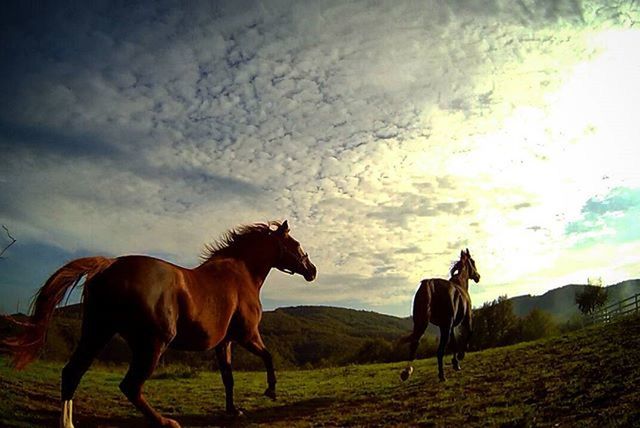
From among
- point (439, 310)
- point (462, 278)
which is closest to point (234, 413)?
point (439, 310)

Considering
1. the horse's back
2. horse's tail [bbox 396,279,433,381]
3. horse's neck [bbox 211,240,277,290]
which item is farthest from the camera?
horse's tail [bbox 396,279,433,381]

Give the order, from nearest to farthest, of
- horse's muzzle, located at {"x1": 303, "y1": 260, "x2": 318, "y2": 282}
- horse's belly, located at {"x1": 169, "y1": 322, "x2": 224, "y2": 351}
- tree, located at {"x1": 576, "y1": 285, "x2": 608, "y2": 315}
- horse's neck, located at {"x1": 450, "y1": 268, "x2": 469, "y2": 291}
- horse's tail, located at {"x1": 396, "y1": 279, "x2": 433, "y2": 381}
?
horse's belly, located at {"x1": 169, "y1": 322, "x2": 224, "y2": 351} → horse's muzzle, located at {"x1": 303, "y1": 260, "x2": 318, "y2": 282} → horse's tail, located at {"x1": 396, "y1": 279, "x2": 433, "y2": 381} → horse's neck, located at {"x1": 450, "y1": 268, "x2": 469, "y2": 291} → tree, located at {"x1": 576, "y1": 285, "x2": 608, "y2": 315}

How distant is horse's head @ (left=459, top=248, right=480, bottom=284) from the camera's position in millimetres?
15727

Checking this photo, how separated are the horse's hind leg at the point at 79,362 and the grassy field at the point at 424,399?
0.92 meters

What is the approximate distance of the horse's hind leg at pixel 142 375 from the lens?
572 cm

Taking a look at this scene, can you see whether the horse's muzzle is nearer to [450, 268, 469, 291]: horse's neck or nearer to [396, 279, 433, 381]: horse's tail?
[396, 279, 433, 381]: horse's tail

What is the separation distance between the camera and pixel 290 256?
9766 mm

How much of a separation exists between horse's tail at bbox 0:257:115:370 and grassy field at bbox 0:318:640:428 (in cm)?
98

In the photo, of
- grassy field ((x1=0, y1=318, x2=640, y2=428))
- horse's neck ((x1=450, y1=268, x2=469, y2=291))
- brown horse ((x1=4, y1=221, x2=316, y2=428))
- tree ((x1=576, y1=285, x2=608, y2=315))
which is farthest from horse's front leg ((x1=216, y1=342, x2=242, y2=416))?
tree ((x1=576, y1=285, x2=608, y2=315))

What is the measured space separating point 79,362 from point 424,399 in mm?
6657

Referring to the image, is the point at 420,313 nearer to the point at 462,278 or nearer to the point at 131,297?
the point at 462,278

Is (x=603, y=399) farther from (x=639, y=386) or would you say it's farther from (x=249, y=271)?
(x=249, y=271)

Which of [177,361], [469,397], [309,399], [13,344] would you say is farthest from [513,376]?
[177,361]

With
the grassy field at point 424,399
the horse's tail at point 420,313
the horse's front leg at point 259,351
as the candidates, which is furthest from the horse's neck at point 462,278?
the horse's front leg at point 259,351
